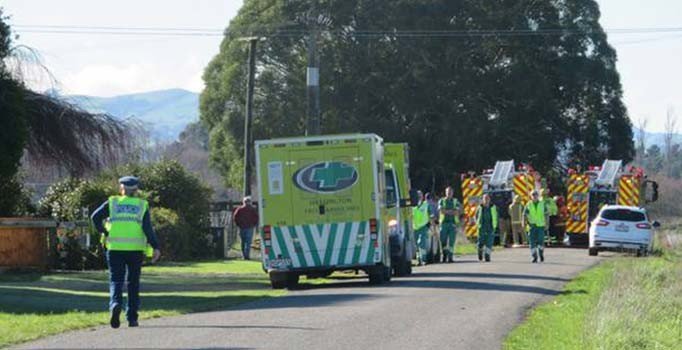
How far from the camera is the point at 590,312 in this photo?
1955 cm

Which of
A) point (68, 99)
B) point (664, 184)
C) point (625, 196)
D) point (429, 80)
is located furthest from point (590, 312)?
point (664, 184)

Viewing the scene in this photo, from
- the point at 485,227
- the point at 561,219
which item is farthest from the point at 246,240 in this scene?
the point at 561,219

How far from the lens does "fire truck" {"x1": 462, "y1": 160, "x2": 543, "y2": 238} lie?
151ft

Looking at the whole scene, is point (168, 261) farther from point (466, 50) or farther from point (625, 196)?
→ point (466, 50)

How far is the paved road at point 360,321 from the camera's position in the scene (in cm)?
1532

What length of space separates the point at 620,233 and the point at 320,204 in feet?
54.9

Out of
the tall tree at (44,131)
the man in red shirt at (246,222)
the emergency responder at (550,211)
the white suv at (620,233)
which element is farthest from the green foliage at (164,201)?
the white suv at (620,233)

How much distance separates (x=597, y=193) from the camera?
4544 centimetres

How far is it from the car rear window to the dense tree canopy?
1637cm

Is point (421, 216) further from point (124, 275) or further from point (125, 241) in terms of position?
point (125, 241)

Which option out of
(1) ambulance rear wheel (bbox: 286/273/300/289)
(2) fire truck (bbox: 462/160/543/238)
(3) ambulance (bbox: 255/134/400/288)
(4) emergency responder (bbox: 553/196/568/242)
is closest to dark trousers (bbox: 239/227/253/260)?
(2) fire truck (bbox: 462/160/543/238)

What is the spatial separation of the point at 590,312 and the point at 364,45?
38713mm

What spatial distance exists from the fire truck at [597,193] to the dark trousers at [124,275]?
3010 cm

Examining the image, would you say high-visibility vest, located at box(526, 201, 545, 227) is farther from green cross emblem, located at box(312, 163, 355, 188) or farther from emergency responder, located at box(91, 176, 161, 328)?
emergency responder, located at box(91, 176, 161, 328)
